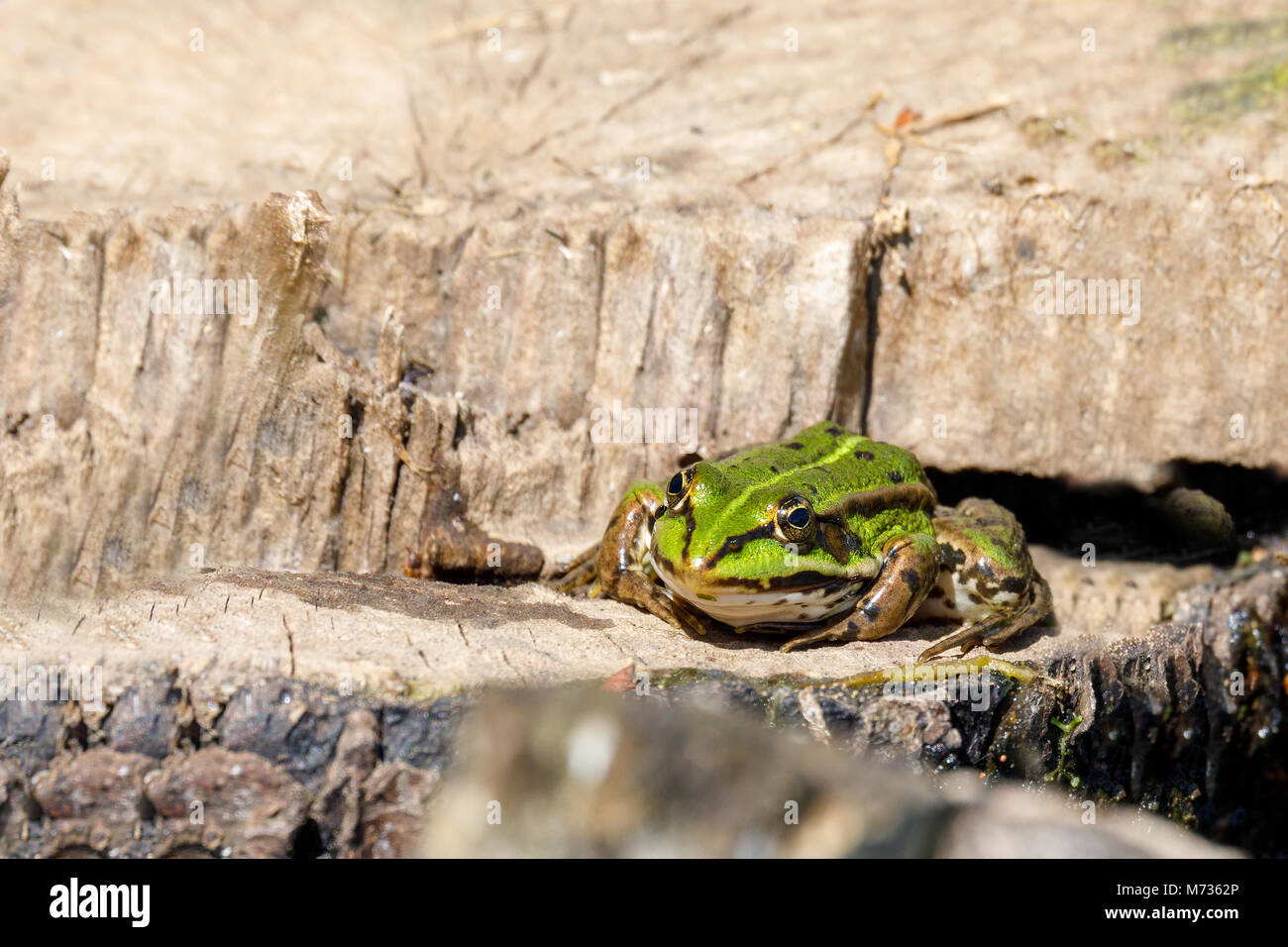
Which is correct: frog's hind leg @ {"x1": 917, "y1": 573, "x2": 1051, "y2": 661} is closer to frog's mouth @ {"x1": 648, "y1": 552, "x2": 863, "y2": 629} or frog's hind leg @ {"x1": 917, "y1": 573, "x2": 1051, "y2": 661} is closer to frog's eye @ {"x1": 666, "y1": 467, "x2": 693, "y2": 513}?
frog's mouth @ {"x1": 648, "y1": 552, "x2": 863, "y2": 629}

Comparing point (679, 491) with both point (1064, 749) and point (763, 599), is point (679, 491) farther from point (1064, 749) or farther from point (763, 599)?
point (1064, 749)

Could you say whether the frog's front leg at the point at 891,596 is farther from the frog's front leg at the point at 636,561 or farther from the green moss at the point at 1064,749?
the green moss at the point at 1064,749

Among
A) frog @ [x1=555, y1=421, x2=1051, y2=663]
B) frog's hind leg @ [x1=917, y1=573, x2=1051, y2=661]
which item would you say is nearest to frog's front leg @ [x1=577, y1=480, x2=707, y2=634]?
frog @ [x1=555, y1=421, x2=1051, y2=663]

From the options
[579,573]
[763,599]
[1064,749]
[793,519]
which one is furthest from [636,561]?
[1064,749]

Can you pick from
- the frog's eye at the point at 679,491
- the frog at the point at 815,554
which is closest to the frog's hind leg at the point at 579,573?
the frog at the point at 815,554
